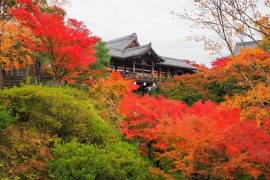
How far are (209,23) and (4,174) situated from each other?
7.70 meters

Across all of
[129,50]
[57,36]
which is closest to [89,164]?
[57,36]

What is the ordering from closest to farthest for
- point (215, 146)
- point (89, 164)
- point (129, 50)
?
point (89, 164) → point (215, 146) → point (129, 50)

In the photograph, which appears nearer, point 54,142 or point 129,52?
point 54,142

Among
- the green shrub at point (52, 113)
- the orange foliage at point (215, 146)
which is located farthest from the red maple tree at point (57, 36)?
the orange foliage at point (215, 146)

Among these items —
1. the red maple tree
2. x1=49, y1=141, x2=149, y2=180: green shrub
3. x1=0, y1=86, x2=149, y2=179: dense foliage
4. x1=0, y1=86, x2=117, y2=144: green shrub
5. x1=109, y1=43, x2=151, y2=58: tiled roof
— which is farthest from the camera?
x1=109, y1=43, x2=151, y2=58: tiled roof

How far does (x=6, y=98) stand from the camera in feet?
32.2

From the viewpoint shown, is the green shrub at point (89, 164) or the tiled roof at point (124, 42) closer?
the green shrub at point (89, 164)

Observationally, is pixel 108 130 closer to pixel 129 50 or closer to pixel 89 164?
pixel 89 164

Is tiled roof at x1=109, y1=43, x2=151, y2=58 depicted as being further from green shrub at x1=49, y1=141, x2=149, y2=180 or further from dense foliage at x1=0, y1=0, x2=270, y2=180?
green shrub at x1=49, y1=141, x2=149, y2=180

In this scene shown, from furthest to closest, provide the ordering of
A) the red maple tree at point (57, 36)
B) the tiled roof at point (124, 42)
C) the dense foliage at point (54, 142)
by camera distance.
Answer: the tiled roof at point (124, 42), the red maple tree at point (57, 36), the dense foliage at point (54, 142)

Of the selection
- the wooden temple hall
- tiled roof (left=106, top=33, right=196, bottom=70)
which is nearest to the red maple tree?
the wooden temple hall

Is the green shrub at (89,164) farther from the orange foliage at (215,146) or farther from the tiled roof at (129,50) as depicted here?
the tiled roof at (129,50)

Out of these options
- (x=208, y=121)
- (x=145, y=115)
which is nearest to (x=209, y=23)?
(x=208, y=121)

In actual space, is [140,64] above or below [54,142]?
above
